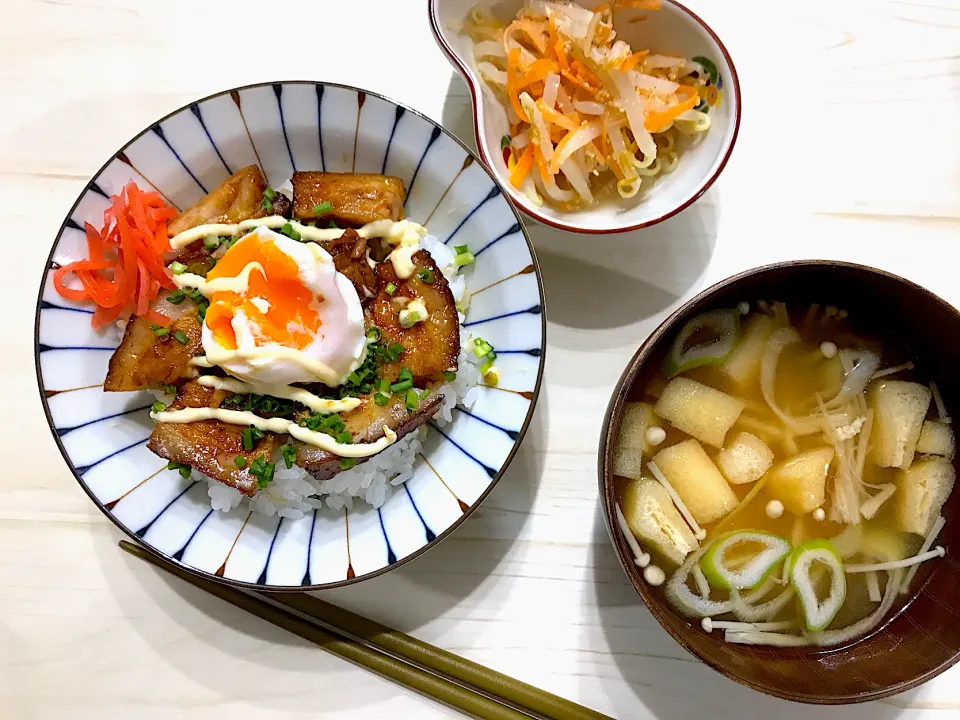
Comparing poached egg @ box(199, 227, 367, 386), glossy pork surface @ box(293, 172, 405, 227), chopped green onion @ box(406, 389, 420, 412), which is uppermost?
glossy pork surface @ box(293, 172, 405, 227)

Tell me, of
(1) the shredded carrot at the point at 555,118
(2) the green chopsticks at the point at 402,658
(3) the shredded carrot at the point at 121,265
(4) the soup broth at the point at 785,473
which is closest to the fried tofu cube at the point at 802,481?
(4) the soup broth at the point at 785,473

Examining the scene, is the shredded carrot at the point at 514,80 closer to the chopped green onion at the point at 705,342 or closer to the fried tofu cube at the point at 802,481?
the chopped green onion at the point at 705,342

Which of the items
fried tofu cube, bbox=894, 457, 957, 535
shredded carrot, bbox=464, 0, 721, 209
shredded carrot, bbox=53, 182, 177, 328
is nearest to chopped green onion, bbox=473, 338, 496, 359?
shredded carrot, bbox=464, 0, 721, 209

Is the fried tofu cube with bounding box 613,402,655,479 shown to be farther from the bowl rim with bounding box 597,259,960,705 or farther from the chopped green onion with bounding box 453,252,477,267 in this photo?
the chopped green onion with bounding box 453,252,477,267

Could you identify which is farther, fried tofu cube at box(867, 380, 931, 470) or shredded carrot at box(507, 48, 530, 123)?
shredded carrot at box(507, 48, 530, 123)

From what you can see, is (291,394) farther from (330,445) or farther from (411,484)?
(411,484)

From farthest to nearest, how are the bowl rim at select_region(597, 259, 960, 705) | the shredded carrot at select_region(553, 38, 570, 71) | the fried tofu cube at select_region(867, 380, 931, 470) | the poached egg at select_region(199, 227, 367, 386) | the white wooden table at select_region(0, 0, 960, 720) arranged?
1. the white wooden table at select_region(0, 0, 960, 720)
2. the shredded carrot at select_region(553, 38, 570, 71)
3. the fried tofu cube at select_region(867, 380, 931, 470)
4. the poached egg at select_region(199, 227, 367, 386)
5. the bowl rim at select_region(597, 259, 960, 705)

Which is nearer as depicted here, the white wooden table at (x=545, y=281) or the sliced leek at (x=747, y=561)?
the sliced leek at (x=747, y=561)

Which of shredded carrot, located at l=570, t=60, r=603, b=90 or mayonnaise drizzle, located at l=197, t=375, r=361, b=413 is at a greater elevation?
shredded carrot, located at l=570, t=60, r=603, b=90
